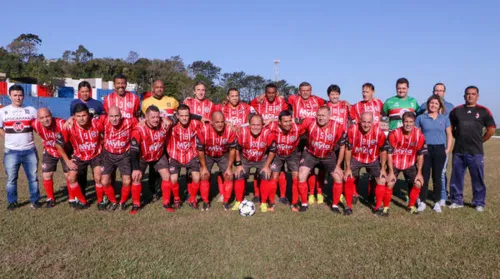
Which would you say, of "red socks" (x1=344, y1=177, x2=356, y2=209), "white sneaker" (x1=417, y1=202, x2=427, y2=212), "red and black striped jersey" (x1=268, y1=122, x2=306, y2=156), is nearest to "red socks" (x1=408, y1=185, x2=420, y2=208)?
"white sneaker" (x1=417, y1=202, x2=427, y2=212)

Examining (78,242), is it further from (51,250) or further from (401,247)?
(401,247)

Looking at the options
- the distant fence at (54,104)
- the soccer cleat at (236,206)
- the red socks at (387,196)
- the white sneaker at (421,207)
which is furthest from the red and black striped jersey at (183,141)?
the distant fence at (54,104)

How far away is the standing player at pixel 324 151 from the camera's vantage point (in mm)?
5984

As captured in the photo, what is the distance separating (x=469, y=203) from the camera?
256 inches

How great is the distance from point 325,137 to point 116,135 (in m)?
3.67

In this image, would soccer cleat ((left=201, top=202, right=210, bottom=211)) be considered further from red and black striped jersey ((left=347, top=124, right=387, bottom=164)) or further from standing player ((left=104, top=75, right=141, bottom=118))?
red and black striped jersey ((left=347, top=124, right=387, bottom=164))

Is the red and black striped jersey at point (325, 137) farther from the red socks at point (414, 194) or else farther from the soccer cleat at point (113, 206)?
the soccer cleat at point (113, 206)

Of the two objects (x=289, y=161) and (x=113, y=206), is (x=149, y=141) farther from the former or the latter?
(x=289, y=161)

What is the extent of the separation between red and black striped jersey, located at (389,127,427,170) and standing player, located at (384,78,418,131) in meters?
0.60

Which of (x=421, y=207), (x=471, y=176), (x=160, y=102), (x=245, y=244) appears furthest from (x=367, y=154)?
(x=160, y=102)

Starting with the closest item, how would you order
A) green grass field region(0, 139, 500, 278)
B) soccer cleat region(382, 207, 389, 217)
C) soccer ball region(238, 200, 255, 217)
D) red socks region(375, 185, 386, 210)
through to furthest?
1. green grass field region(0, 139, 500, 278)
2. soccer ball region(238, 200, 255, 217)
3. soccer cleat region(382, 207, 389, 217)
4. red socks region(375, 185, 386, 210)

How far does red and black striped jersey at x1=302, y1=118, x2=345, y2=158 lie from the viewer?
6016 millimetres

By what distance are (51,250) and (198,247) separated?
181cm

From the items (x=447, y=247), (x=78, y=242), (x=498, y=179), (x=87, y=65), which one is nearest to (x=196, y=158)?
(x=78, y=242)
